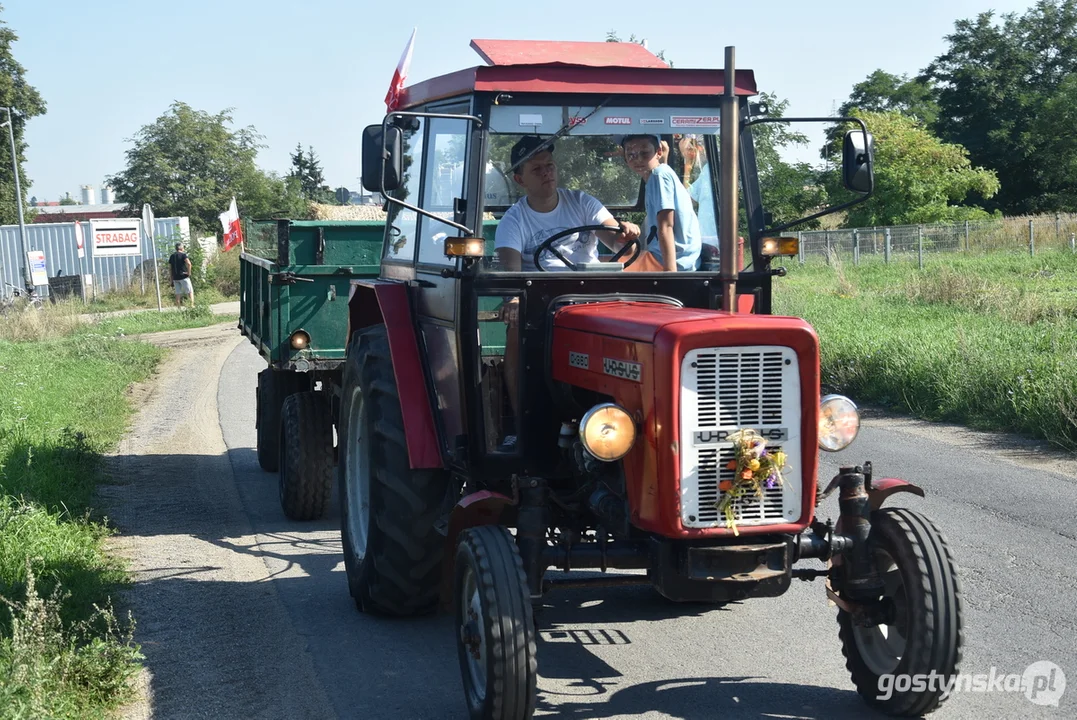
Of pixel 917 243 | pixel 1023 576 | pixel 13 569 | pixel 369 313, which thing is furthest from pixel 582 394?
pixel 917 243

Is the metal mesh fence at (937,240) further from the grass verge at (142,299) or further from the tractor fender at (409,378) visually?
the tractor fender at (409,378)

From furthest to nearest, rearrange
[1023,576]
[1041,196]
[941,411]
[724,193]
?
1. [1041,196]
2. [941,411]
3. [1023,576]
4. [724,193]

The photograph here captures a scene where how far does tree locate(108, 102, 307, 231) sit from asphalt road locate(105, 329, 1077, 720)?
48695 millimetres

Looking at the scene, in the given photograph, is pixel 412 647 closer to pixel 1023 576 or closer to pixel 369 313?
pixel 369 313

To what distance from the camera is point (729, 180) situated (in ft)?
15.0

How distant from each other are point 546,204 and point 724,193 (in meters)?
1.02

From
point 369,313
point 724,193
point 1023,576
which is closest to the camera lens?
point 724,193

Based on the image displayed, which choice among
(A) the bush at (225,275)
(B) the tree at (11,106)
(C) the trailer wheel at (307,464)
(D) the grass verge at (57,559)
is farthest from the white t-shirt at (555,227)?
(B) the tree at (11,106)

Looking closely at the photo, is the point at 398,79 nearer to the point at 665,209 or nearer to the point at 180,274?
the point at 665,209

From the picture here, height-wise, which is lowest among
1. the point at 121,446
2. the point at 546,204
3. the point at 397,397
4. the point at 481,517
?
the point at 121,446

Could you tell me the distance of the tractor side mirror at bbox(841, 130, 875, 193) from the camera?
4.99 m

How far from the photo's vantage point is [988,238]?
115 feet

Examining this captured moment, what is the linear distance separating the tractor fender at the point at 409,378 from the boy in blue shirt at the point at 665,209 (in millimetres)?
1251

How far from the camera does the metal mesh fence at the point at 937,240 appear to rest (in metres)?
34.2
